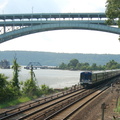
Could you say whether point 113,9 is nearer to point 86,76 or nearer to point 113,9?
point 113,9

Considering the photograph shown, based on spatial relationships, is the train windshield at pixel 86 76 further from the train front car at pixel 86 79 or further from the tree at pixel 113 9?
the tree at pixel 113 9

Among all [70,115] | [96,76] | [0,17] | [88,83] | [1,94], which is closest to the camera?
Answer: [70,115]

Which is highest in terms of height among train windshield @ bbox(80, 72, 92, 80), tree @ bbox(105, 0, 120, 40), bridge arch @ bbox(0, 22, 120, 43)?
bridge arch @ bbox(0, 22, 120, 43)

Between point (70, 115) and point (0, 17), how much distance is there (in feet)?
183

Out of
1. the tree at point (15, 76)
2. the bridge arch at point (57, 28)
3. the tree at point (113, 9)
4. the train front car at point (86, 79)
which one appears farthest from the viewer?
the bridge arch at point (57, 28)

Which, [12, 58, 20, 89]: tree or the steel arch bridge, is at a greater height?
the steel arch bridge

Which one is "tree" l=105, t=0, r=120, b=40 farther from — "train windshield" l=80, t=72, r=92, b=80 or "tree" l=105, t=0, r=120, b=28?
"train windshield" l=80, t=72, r=92, b=80

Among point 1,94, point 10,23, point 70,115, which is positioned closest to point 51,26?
point 10,23

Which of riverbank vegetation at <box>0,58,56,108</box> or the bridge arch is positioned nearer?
riverbank vegetation at <box>0,58,56,108</box>

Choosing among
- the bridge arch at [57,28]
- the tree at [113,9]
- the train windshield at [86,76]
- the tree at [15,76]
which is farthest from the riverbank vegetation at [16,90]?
the bridge arch at [57,28]

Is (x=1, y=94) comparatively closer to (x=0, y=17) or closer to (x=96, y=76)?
(x=96, y=76)

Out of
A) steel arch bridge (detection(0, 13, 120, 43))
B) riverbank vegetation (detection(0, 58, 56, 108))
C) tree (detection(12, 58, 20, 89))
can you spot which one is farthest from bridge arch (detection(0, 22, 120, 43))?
tree (detection(12, 58, 20, 89))

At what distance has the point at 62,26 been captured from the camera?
64812mm

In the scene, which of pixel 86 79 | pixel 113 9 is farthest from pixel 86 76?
pixel 113 9
